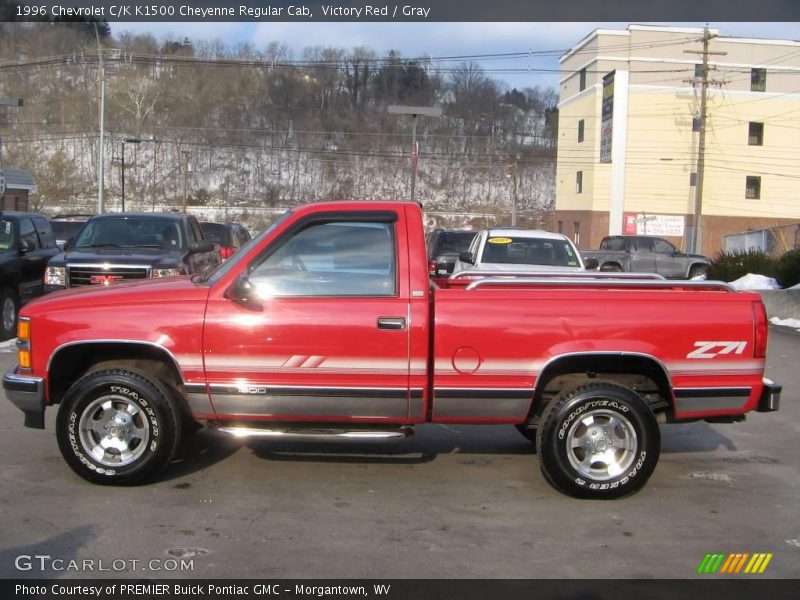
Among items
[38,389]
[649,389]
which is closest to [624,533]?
[649,389]

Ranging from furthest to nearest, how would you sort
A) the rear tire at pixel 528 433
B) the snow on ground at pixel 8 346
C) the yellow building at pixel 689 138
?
the yellow building at pixel 689 138
the snow on ground at pixel 8 346
the rear tire at pixel 528 433

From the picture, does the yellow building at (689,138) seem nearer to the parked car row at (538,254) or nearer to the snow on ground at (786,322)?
the parked car row at (538,254)

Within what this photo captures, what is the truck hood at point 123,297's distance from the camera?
5324 mm

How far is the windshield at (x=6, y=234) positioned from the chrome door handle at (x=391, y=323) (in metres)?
9.17

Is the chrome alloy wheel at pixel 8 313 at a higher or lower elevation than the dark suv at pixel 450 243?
lower

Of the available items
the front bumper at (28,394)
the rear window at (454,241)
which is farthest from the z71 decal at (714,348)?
the rear window at (454,241)

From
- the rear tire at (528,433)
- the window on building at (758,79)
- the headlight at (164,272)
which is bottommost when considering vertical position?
the rear tire at (528,433)

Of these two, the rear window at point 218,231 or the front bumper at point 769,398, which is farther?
the rear window at point 218,231

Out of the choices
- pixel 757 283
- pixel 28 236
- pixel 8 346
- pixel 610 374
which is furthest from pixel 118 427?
pixel 757 283

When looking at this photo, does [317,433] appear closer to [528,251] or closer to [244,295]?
[244,295]

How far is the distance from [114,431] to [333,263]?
190 centimetres

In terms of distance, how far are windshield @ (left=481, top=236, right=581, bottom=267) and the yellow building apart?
135 feet

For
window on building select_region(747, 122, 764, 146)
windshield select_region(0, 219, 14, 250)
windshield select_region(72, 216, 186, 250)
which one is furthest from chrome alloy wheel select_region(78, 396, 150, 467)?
window on building select_region(747, 122, 764, 146)

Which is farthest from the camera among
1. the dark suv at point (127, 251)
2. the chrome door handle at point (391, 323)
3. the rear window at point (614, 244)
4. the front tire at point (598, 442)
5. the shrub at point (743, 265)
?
the rear window at point (614, 244)
